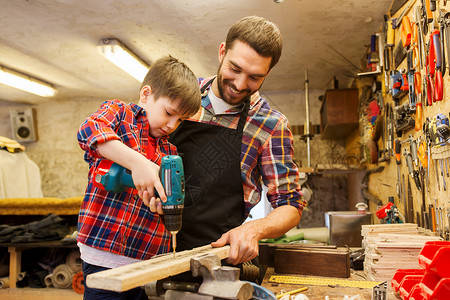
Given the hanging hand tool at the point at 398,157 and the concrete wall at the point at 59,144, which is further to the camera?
the concrete wall at the point at 59,144

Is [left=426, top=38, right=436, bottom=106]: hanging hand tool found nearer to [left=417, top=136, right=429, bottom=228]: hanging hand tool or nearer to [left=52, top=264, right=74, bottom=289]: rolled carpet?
[left=417, top=136, right=429, bottom=228]: hanging hand tool

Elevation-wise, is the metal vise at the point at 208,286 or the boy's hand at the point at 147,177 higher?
the boy's hand at the point at 147,177

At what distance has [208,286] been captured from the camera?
101 centimetres

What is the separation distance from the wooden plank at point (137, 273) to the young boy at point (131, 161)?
0.67ft

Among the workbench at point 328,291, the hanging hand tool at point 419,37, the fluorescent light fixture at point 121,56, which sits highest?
the fluorescent light fixture at point 121,56

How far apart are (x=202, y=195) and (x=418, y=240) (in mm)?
1079

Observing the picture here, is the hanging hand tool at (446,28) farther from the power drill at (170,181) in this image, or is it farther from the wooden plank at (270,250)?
the power drill at (170,181)

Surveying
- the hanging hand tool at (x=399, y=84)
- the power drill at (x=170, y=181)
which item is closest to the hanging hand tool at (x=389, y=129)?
the hanging hand tool at (x=399, y=84)

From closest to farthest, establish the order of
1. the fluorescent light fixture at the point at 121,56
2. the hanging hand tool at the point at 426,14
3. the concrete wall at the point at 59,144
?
1. the hanging hand tool at the point at 426,14
2. the fluorescent light fixture at the point at 121,56
3. the concrete wall at the point at 59,144

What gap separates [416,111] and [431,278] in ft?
4.82

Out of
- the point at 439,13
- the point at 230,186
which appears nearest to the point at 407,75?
the point at 439,13

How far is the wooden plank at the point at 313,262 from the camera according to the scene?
1.95 m

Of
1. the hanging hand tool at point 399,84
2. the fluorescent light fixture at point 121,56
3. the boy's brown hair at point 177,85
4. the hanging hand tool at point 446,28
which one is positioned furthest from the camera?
the fluorescent light fixture at point 121,56

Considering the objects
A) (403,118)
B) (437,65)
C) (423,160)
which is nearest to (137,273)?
(437,65)
